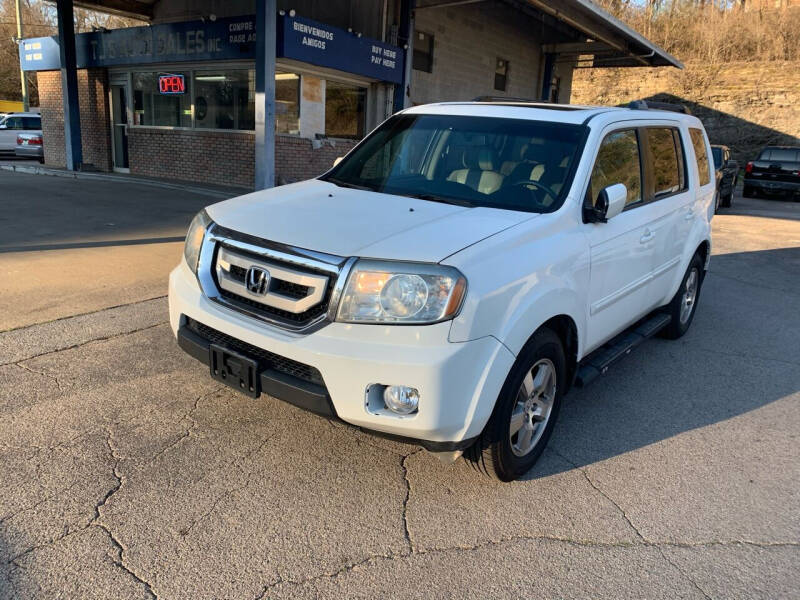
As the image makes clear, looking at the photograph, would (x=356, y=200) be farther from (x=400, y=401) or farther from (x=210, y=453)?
(x=210, y=453)

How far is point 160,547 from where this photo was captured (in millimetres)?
2561

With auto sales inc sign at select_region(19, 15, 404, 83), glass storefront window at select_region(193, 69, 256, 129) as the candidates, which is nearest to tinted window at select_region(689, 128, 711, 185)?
auto sales inc sign at select_region(19, 15, 404, 83)

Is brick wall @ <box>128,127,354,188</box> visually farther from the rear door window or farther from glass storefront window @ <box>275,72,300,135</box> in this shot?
the rear door window

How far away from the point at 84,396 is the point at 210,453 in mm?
1088

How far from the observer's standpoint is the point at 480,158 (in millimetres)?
3955

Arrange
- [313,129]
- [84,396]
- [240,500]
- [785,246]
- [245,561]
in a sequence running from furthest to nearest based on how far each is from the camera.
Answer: [313,129]
[785,246]
[84,396]
[240,500]
[245,561]

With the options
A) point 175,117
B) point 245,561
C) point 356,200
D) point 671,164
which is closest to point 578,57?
point 175,117

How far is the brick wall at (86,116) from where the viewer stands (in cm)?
1734

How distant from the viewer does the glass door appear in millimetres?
17250

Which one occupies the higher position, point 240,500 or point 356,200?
point 356,200

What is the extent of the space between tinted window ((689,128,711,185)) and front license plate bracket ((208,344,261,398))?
4.50m

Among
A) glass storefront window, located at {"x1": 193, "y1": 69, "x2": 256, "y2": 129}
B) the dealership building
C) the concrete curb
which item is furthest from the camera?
glass storefront window, located at {"x1": 193, "y1": 69, "x2": 256, "y2": 129}

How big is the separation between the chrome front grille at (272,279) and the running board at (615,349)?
1735mm

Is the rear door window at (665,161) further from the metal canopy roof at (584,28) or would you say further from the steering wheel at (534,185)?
the metal canopy roof at (584,28)
